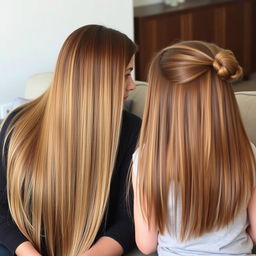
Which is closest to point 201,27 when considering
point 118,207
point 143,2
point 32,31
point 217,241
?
point 143,2

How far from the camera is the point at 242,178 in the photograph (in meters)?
1.32

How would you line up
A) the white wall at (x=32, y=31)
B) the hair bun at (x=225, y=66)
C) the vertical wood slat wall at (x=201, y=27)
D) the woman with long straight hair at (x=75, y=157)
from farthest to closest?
1. the vertical wood slat wall at (x=201, y=27)
2. the white wall at (x=32, y=31)
3. the woman with long straight hair at (x=75, y=157)
4. the hair bun at (x=225, y=66)

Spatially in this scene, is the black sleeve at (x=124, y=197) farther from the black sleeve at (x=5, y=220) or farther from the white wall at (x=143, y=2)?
the white wall at (x=143, y=2)

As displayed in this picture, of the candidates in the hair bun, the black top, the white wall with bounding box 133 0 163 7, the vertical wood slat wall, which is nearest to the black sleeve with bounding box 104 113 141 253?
the black top

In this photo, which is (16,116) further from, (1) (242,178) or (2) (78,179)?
(1) (242,178)

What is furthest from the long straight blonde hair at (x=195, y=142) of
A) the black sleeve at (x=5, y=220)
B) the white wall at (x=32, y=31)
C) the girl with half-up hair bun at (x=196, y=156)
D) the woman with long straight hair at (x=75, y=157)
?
the white wall at (x=32, y=31)

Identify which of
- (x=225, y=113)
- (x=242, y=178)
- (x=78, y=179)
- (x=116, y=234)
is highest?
(x=225, y=113)

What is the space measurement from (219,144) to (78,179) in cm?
49

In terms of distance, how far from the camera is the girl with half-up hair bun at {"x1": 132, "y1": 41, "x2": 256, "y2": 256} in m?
1.28

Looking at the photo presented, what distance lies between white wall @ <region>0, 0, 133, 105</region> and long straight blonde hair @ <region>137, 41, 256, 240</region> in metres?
1.58

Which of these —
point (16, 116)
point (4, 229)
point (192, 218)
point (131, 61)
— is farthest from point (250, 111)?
point (4, 229)

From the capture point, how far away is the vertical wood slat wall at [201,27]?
400 cm

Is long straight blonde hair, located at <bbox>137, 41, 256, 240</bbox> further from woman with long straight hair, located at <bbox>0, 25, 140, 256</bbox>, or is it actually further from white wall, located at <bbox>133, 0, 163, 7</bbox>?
white wall, located at <bbox>133, 0, 163, 7</bbox>

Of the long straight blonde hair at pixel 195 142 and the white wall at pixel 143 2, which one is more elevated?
the long straight blonde hair at pixel 195 142
